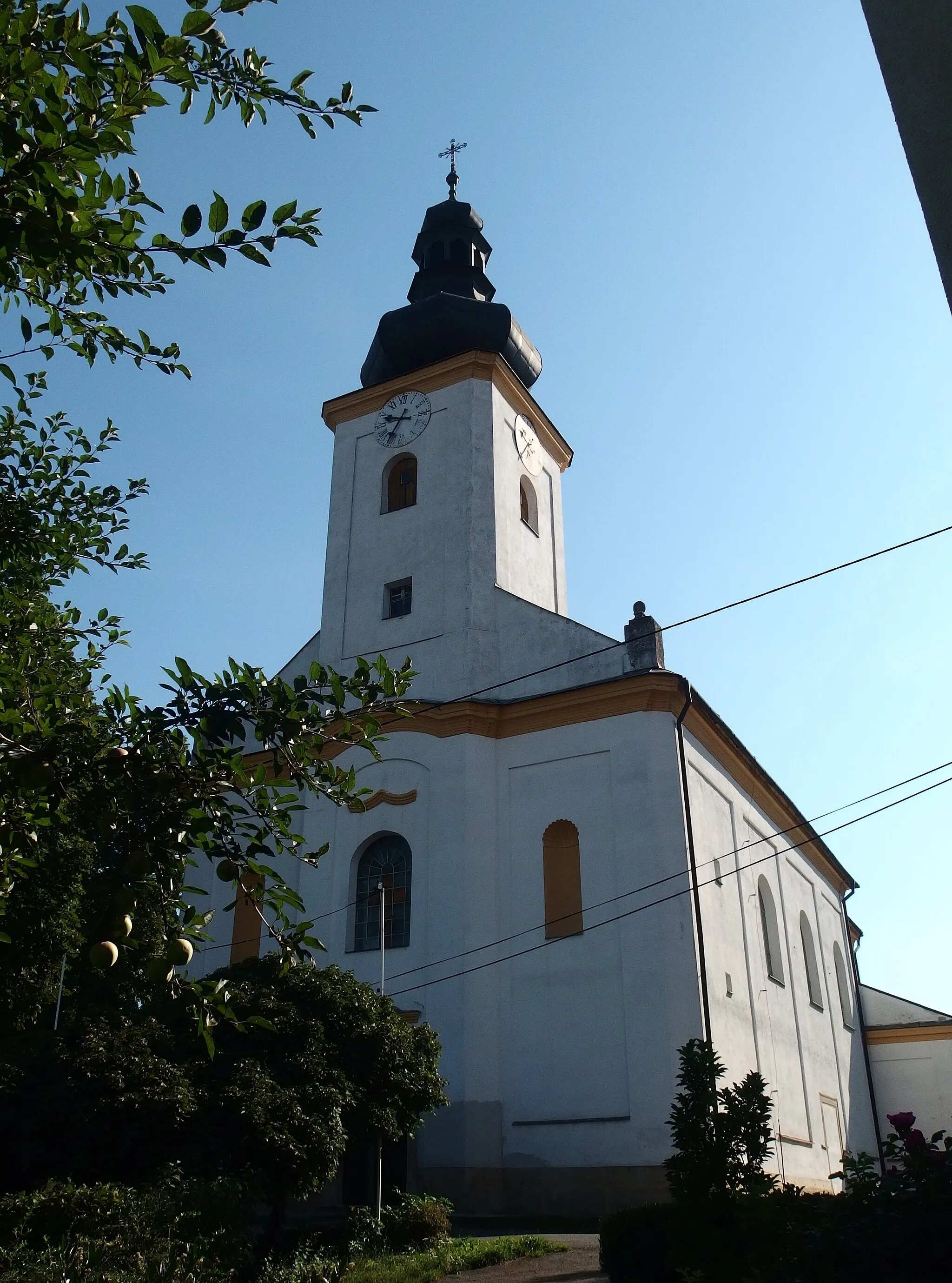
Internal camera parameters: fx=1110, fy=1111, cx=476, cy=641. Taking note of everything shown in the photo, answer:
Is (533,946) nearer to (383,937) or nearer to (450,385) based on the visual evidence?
(383,937)

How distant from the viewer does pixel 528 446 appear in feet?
88.2

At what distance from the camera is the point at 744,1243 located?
773 centimetres

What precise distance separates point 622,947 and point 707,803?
159 inches

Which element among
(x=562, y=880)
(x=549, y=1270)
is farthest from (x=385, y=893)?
(x=549, y=1270)

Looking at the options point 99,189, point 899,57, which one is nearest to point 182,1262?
point 99,189

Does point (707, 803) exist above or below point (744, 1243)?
above

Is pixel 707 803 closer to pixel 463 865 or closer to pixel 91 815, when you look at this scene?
pixel 463 865

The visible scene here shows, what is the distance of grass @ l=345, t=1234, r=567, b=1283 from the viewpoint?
37.5 feet

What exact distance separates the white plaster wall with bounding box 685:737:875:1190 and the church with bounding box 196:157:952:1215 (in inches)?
4.0

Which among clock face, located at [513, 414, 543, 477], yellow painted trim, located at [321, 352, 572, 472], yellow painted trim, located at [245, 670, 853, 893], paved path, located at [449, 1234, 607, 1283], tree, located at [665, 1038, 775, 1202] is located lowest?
paved path, located at [449, 1234, 607, 1283]

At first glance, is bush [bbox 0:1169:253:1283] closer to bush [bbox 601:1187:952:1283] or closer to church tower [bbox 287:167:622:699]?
bush [bbox 601:1187:952:1283]

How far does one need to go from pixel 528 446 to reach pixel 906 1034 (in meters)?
20.2

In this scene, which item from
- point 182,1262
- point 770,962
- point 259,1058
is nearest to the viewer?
point 182,1262

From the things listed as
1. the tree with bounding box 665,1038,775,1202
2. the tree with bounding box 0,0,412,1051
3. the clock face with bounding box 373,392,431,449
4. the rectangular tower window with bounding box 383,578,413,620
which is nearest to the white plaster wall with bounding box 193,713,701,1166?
the rectangular tower window with bounding box 383,578,413,620
